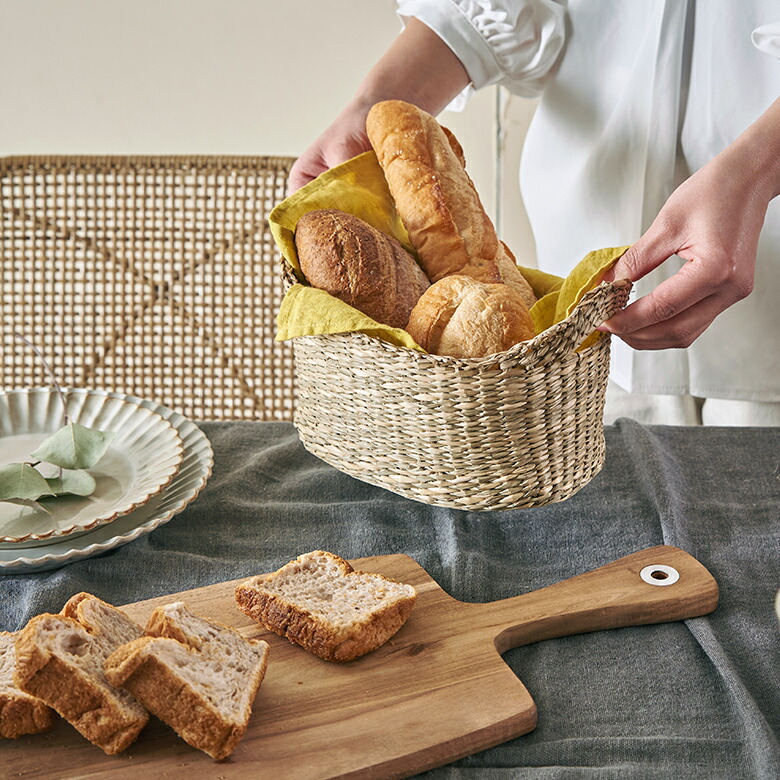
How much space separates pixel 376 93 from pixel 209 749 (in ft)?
2.83

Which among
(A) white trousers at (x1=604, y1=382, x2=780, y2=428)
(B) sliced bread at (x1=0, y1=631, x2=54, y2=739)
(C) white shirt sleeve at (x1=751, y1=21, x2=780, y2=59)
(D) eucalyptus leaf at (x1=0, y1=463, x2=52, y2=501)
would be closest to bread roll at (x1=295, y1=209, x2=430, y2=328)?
(D) eucalyptus leaf at (x1=0, y1=463, x2=52, y2=501)

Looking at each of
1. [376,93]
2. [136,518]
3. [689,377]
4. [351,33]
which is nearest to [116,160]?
[376,93]

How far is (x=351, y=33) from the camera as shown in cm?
208

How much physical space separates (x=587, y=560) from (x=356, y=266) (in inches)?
14.5

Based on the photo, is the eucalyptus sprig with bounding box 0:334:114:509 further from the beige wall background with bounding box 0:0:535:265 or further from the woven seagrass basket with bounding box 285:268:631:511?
the beige wall background with bounding box 0:0:535:265

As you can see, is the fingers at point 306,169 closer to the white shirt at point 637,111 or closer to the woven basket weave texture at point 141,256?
the white shirt at point 637,111

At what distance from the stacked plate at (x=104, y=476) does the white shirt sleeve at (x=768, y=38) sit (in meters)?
0.82

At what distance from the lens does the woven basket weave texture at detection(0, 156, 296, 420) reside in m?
1.59

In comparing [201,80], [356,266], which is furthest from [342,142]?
[201,80]

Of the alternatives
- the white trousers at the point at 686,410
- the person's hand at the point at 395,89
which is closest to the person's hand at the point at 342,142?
the person's hand at the point at 395,89

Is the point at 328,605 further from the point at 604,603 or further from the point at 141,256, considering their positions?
the point at 141,256

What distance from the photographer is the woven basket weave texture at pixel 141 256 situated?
1590 millimetres

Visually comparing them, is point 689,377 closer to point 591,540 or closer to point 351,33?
point 591,540

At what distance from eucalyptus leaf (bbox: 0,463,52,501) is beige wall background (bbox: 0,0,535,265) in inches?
59.3
